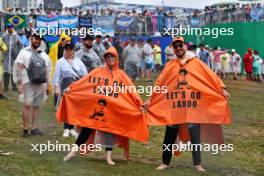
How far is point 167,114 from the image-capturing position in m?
8.84

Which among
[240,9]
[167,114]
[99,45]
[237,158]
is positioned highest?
[240,9]

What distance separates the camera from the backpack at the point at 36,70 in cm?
1088

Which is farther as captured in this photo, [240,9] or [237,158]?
[240,9]

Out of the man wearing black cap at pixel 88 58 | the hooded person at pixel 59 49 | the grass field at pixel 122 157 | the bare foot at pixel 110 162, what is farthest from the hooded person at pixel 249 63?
the bare foot at pixel 110 162

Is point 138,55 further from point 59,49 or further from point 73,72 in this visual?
point 73,72

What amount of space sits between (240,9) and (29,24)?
13.9 m

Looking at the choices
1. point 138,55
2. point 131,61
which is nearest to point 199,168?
point 131,61

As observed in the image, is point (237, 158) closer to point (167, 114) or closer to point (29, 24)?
point (167, 114)

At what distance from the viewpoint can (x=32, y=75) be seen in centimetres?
1089

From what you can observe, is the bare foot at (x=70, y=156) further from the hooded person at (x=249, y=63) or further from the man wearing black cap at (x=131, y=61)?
the hooded person at (x=249, y=63)

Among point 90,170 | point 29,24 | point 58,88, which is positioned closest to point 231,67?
point 29,24

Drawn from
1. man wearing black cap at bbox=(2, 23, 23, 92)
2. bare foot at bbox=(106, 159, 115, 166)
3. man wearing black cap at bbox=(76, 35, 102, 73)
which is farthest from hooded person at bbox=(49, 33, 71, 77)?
bare foot at bbox=(106, 159, 115, 166)

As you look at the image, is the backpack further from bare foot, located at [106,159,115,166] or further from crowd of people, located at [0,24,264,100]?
bare foot, located at [106,159,115,166]

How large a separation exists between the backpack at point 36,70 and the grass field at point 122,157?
3.41 feet
